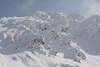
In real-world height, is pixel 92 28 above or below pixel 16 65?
above

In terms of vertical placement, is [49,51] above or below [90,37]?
below

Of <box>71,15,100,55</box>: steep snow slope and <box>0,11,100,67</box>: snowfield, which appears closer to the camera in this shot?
<box>0,11,100,67</box>: snowfield

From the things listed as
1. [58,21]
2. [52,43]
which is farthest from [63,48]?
[58,21]

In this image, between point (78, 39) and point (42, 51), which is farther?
point (78, 39)

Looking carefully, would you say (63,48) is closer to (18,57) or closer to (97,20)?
(18,57)

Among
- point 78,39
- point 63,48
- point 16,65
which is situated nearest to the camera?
point 16,65

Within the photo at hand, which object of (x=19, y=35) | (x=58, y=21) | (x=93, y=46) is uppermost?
(x=58, y=21)

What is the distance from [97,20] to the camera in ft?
140

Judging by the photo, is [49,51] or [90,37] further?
[90,37]

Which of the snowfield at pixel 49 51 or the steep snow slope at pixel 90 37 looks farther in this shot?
the steep snow slope at pixel 90 37

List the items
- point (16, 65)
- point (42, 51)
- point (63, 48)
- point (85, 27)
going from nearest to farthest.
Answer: point (16, 65) < point (42, 51) < point (63, 48) < point (85, 27)

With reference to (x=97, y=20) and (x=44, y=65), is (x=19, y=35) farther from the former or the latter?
(x=97, y=20)

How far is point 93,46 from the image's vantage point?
1264 inches

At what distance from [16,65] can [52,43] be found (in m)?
11.9
